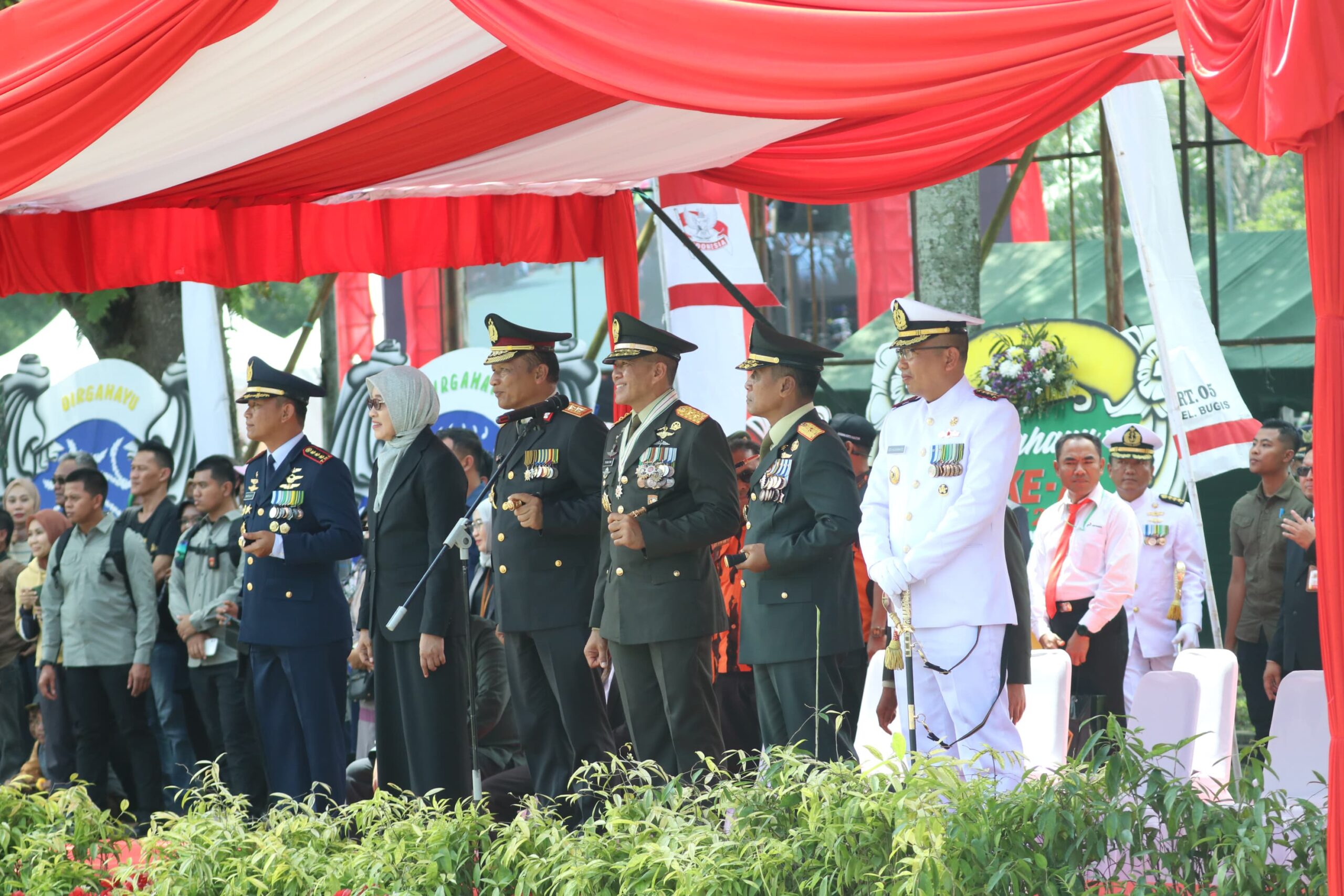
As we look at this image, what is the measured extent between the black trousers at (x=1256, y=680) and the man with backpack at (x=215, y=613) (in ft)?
14.2

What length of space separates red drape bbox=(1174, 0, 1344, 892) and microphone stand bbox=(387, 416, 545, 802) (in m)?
2.78

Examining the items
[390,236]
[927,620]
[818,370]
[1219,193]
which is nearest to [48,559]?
[390,236]

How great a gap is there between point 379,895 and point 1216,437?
12.1 feet

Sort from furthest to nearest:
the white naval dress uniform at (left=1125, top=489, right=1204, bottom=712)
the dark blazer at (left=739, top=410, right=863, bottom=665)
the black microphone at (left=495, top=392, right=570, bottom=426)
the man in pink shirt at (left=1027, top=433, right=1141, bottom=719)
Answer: the white naval dress uniform at (left=1125, top=489, right=1204, bottom=712)
the man in pink shirt at (left=1027, top=433, right=1141, bottom=719)
the black microphone at (left=495, top=392, right=570, bottom=426)
the dark blazer at (left=739, top=410, right=863, bottom=665)

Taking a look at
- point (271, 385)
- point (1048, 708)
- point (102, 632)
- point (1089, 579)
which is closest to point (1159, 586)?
point (1089, 579)

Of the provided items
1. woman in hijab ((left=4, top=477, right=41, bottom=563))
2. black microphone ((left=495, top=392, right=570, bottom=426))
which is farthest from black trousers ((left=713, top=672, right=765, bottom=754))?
woman in hijab ((left=4, top=477, right=41, bottom=563))

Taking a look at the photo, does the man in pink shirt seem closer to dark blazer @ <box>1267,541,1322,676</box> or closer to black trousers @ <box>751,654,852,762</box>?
dark blazer @ <box>1267,541,1322,676</box>

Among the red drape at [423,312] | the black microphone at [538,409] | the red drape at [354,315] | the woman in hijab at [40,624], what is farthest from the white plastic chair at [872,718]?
the red drape at [354,315]

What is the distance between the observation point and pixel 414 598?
5.36 m

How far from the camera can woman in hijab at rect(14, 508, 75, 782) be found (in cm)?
694

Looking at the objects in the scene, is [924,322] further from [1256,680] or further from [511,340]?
[1256,680]

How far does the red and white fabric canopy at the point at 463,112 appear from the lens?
10.3 feet

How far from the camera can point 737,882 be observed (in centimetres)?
313

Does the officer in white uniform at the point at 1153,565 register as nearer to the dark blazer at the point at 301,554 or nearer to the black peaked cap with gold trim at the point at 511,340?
the black peaked cap with gold trim at the point at 511,340
